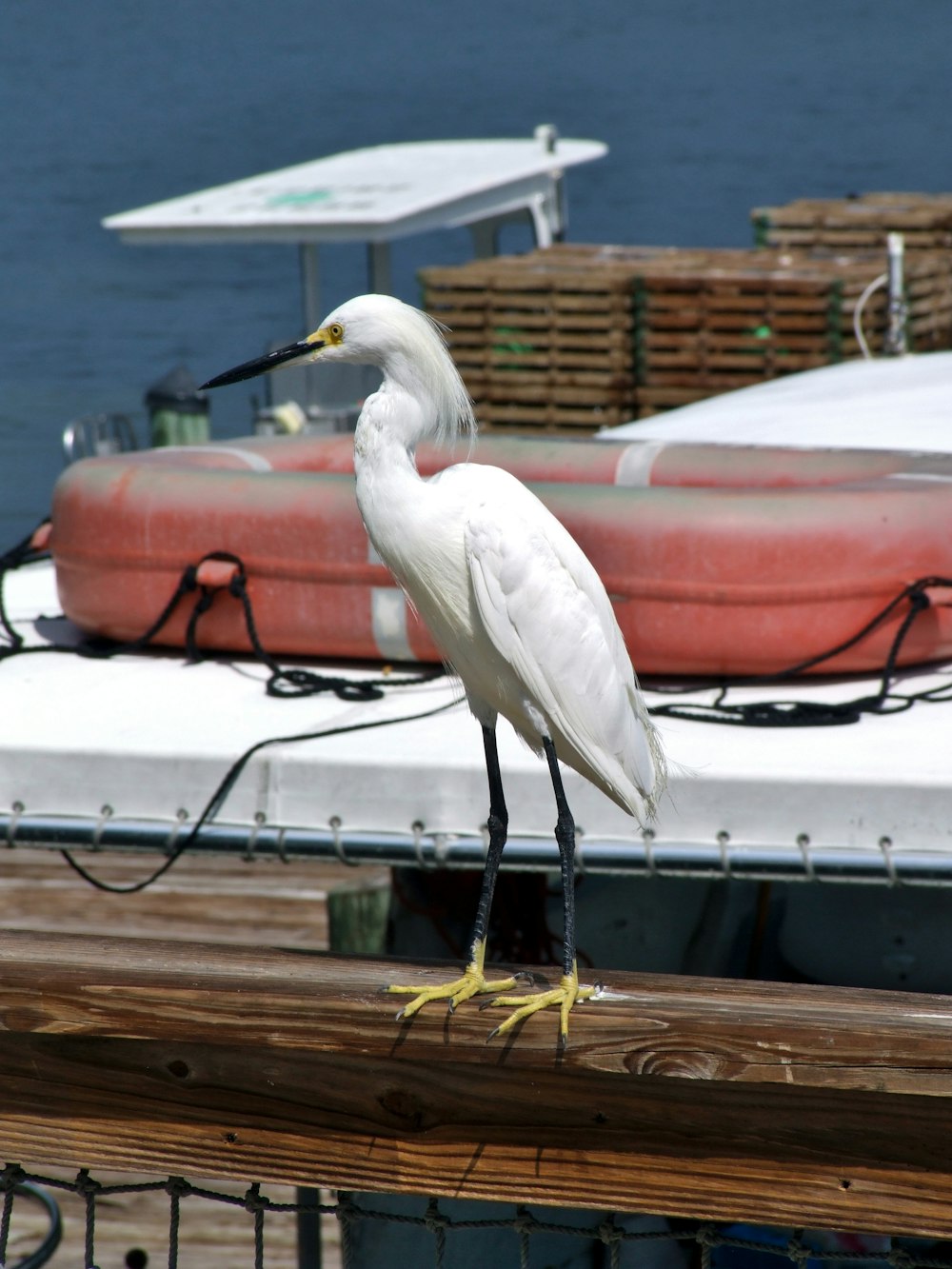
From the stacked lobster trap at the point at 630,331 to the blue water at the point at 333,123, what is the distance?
14043 mm

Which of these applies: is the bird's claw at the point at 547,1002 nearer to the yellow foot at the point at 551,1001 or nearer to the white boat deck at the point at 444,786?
the yellow foot at the point at 551,1001

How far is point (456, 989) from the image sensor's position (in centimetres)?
182

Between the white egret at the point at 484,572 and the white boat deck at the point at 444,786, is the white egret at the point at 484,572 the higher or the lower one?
the higher one

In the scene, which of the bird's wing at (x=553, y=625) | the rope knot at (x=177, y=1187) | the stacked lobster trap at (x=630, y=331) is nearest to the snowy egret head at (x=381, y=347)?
the bird's wing at (x=553, y=625)

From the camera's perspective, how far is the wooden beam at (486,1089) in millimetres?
1564

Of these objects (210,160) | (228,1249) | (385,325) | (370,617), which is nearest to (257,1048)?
(385,325)

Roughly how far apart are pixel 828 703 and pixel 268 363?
182cm

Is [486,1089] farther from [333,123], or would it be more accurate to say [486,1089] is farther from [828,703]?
[333,123]

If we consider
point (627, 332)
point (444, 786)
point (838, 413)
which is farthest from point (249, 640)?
point (627, 332)

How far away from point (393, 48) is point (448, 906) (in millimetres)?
87640

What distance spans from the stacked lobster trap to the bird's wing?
784 cm

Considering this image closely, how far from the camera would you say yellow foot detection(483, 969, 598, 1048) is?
1663mm

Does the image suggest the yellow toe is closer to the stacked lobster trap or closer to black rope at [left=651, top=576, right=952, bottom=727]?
black rope at [left=651, top=576, right=952, bottom=727]

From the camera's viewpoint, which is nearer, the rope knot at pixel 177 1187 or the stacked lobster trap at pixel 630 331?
the rope knot at pixel 177 1187
